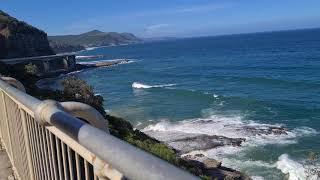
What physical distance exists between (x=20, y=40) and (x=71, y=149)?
91.8 metres

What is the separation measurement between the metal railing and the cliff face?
84175 millimetres

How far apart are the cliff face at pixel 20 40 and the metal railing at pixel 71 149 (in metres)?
84.2

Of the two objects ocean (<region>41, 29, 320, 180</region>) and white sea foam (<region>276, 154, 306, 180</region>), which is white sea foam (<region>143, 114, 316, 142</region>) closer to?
ocean (<region>41, 29, 320, 180</region>)

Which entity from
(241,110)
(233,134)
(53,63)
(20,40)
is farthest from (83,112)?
(20,40)

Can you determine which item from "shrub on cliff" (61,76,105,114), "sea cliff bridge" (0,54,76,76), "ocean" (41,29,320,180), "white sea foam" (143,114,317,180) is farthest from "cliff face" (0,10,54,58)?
"white sea foam" (143,114,317,180)

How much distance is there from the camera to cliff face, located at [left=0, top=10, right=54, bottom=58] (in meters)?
85.9

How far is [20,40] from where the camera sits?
294 ft

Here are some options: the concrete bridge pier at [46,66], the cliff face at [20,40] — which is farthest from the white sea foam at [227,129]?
the cliff face at [20,40]

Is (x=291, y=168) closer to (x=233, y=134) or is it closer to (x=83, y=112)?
(x=233, y=134)

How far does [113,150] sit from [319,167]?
796 inches

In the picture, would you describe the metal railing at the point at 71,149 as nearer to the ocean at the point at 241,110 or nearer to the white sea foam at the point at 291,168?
the ocean at the point at 241,110

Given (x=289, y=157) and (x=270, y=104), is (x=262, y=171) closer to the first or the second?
(x=289, y=157)

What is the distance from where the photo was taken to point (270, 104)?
39.1 m

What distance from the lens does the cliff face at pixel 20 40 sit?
85.9 meters
